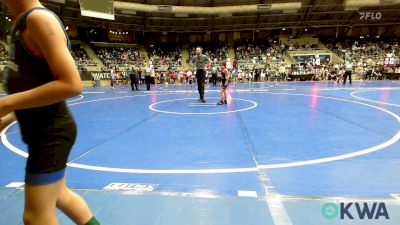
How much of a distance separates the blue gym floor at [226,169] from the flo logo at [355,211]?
4 centimetres

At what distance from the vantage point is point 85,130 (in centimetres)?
636

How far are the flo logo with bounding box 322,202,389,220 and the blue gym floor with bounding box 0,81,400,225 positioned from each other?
0.04 metres

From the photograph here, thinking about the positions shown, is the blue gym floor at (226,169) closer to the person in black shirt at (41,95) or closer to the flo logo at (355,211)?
the flo logo at (355,211)

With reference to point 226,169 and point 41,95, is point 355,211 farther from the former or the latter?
point 41,95

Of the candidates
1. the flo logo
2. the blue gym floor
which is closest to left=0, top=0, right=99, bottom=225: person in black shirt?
the blue gym floor

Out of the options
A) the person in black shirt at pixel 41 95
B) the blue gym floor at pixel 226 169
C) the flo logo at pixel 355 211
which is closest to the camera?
the person in black shirt at pixel 41 95

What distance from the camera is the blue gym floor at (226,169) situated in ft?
8.73

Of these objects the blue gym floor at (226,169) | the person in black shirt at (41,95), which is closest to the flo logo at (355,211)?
the blue gym floor at (226,169)

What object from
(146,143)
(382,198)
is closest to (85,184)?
(146,143)

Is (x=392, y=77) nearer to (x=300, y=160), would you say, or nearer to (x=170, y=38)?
(x=170, y=38)

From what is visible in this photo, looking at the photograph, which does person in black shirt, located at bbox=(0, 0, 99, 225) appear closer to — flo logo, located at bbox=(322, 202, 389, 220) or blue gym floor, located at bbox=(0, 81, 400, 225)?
blue gym floor, located at bbox=(0, 81, 400, 225)

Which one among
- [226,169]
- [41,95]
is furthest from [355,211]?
[41,95]

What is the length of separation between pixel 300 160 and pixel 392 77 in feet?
89.5

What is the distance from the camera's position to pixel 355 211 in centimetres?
262
